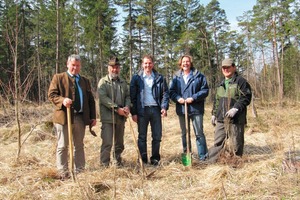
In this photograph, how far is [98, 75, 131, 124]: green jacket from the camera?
4.45m

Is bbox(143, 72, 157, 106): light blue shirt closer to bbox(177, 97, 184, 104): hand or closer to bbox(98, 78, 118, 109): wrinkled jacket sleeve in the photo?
bbox(177, 97, 184, 104): hand

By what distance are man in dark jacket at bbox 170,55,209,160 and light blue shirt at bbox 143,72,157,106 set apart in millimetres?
386

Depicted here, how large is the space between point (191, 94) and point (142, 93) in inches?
32.7

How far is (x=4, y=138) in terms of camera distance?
798 centimetres

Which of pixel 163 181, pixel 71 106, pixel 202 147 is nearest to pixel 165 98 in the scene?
pixel 202 147

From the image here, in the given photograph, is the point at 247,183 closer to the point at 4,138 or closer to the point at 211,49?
the point at 4,138

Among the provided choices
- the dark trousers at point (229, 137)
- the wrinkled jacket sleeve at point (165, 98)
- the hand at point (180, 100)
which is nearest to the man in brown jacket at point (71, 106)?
the wrinkled jacket sleeve at point (165, 98)

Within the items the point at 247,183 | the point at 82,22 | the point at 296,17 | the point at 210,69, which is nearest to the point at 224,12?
the point at 210,69

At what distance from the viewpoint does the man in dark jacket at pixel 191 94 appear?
15.2ft

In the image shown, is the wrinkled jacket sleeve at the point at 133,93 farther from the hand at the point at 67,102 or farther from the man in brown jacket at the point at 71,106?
the hand at the point at 67,102

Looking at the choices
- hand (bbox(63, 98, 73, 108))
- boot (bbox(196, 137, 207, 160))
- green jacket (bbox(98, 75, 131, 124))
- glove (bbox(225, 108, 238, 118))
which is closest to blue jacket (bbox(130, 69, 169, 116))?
green jacket (bbox(98, 75, 131, 124))

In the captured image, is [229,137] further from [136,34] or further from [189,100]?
[136,34]

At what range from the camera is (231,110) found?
427 cm

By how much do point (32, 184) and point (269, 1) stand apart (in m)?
23.1
